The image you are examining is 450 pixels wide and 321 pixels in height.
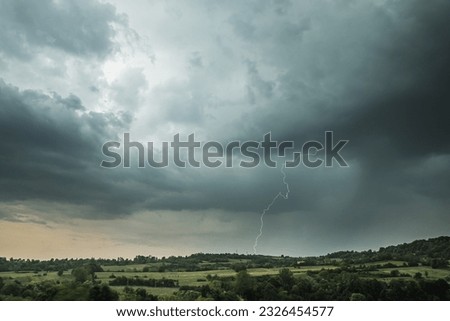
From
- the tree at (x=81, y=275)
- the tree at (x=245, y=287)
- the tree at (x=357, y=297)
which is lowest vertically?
the tree at (x=357, y=297)

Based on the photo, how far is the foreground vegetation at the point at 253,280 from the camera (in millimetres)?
49594

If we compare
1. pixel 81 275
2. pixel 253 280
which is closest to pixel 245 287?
pixel 253 280

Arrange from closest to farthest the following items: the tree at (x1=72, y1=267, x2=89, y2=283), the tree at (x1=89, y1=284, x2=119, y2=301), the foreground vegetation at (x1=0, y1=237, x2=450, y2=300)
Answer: the tree at (x1=89, y1=284, x2=119, y2=301) < the foreground vegetation at (x1=0, y1=237, x2=450, y2=300) < the tree at (x1=72, y1=267, x2=89, y2=283)

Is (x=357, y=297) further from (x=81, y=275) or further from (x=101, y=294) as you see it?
(x=81, y=275)

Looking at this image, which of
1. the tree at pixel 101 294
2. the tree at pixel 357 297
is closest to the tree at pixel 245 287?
the tree at pixel 357 297

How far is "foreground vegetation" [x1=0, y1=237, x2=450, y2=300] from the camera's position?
1953 inches

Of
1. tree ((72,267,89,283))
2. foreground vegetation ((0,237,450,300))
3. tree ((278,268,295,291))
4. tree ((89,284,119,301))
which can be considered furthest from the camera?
tree ((72,267,89,283))

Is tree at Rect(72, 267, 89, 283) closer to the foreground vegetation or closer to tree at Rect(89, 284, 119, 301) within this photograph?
the foreground vegetation

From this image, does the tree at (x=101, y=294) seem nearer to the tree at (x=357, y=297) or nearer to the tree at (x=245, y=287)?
the tree at (x=245, y=287)

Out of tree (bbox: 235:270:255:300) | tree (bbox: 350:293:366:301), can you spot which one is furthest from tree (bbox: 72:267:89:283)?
tree (bbox: 350:293:366:301)

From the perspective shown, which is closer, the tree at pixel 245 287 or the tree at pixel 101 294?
the tree at pixel 101 294

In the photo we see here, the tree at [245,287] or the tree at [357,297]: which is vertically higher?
the tree at [245,287]
